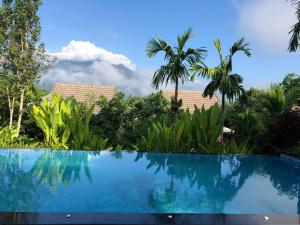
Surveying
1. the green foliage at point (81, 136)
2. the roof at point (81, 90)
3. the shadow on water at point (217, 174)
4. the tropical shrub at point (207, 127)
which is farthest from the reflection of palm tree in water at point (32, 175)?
the roof at point (81, 90)

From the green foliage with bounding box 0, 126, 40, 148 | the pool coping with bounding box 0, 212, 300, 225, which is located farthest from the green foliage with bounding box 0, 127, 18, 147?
the pool coping with bounding box 0, 212, 300, 225

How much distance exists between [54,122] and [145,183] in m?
4.59

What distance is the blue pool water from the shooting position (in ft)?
18.0

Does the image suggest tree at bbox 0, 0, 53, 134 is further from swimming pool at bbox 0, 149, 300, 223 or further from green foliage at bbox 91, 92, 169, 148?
green foliage at bbox 91, 92, 169, 148

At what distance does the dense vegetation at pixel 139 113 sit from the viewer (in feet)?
35.7

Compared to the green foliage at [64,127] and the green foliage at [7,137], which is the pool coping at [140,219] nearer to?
the green foliage at [64,127]

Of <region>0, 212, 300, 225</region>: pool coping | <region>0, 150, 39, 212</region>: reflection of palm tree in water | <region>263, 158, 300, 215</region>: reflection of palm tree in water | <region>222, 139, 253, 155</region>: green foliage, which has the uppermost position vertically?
<region>222, 139, 253, 155</region>: green foliage

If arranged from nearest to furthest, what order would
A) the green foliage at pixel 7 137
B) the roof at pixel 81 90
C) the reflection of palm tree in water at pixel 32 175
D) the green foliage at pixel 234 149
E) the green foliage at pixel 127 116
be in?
1. the reflection of palm tree in water at pixel 32 175
2. the green foliage at pixel 7 137
3. the green foliage at pixel 234 149
4. the green foliage at pixel 127 116
5. the roof at pixel 81 90

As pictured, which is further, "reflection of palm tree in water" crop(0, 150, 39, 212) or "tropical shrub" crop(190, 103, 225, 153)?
"tropical shrub" crop(190, 103, 225, 153)

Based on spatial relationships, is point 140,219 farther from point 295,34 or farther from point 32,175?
point 295,34

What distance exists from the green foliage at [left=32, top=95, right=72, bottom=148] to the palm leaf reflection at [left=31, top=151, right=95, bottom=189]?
0.68 meters

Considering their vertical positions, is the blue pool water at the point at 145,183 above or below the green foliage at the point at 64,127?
below

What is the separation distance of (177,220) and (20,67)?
29.1ft

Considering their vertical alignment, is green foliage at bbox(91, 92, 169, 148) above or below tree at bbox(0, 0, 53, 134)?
below
